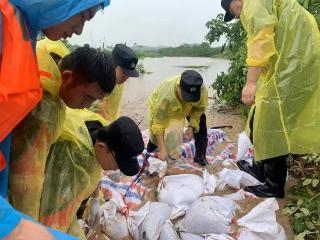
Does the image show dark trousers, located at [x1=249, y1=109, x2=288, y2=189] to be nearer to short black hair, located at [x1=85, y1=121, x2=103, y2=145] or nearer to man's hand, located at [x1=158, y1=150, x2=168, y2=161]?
man's hand, located at [x1=158, y1=150, x2=168, y2=161]

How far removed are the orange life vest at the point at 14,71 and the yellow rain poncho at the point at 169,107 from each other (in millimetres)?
2246

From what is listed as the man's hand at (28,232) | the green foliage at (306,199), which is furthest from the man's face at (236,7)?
the man's hand at (28,232)

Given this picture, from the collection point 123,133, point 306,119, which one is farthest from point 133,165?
point 306,119

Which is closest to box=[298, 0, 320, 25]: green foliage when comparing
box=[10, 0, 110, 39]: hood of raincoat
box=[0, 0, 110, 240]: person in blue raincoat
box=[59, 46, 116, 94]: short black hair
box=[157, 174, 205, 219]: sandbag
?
box=[157, 174, 205, 219]: sandbag

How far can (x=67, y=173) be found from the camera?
59.2 inches

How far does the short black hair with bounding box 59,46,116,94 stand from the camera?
1301 mm

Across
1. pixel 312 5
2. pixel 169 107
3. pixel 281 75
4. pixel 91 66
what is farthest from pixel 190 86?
pixel 91 66

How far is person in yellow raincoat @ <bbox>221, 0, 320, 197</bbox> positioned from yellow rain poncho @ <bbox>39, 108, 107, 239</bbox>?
1.30 metres

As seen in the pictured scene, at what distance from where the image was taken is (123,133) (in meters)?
1.48

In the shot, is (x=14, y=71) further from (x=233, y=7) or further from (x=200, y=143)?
(x=200, y=143)

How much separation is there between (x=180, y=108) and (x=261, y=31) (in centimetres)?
108

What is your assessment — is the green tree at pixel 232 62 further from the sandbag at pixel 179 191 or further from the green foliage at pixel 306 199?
the sandbag at pixel 179 191

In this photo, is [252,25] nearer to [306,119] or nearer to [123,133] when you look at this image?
[306,119]

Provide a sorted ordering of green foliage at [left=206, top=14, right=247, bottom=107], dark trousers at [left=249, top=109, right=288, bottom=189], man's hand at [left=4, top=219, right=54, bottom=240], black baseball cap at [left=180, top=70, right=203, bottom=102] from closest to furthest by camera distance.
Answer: man's hand at [left=4, top=219, right=54, bottom=240] < dark trousers at [left=249, top=109, right=288, bottom=189] < black baseball cap at [left=180, top=70, right=203, bottom=102] < green foliage at [left=206, top=14, right=247, bottom=107]
